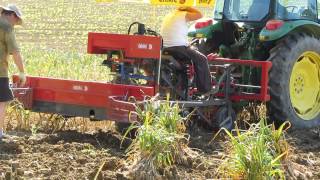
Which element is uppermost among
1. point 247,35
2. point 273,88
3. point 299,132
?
point 247,35

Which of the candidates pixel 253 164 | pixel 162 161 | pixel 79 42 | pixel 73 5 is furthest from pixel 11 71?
pixel 73 5

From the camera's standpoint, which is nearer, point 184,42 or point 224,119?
point 184,42

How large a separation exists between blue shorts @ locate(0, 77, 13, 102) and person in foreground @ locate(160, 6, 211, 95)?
75.1 inches

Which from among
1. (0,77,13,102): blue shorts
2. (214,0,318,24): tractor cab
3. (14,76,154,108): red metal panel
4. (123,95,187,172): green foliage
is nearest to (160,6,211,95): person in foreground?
(14,76,154,108): red metal panel

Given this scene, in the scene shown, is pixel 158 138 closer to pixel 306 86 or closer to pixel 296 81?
pixel 296 81

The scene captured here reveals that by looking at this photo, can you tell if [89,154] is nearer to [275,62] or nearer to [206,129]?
[206,129]

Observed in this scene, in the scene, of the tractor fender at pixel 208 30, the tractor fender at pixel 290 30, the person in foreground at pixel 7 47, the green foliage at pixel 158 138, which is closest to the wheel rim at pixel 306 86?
the tractor fender at pixel 290 30

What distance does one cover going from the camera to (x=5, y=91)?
680 centimetres

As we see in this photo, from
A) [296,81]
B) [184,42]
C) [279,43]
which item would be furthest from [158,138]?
[296,81]

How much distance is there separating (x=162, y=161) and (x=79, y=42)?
1850cm

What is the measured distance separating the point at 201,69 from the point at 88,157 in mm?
2123

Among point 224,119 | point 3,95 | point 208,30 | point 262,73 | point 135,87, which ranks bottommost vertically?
point 224,119

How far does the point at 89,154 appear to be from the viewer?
619 centimetres

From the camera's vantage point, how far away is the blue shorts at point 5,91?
22.2ft
